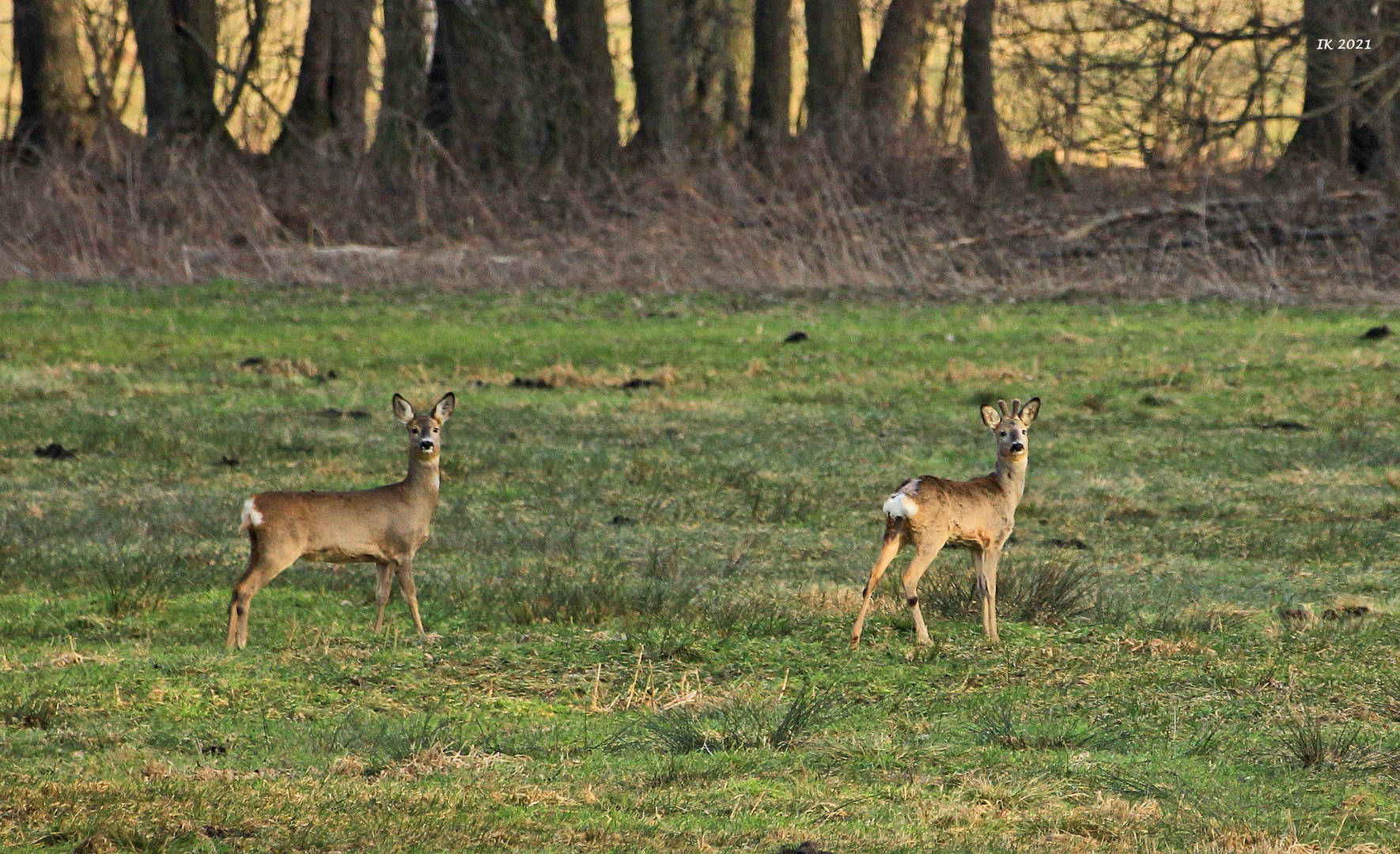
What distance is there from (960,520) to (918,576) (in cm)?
35

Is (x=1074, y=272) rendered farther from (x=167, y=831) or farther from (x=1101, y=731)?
(x=167, y=831)

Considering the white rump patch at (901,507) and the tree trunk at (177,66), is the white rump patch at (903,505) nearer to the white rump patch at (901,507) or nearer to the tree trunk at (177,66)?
the white rump patch at (901,507)

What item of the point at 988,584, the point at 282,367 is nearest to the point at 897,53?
the point at 282,367

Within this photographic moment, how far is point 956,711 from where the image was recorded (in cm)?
740

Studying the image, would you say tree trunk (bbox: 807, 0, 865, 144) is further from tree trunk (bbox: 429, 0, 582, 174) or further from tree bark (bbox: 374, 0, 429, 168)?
tree bark (bbox: 374, 0, 429, 168)

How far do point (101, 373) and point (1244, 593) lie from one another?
40.1ft

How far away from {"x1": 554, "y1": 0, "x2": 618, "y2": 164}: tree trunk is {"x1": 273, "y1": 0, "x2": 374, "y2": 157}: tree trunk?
3.67 m

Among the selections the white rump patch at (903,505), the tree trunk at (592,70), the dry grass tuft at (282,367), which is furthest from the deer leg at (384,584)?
the tree trunk at (592,70)

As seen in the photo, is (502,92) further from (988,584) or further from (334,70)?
(988,584)

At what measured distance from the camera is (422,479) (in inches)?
354

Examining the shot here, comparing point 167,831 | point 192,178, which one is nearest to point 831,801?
point 167,831

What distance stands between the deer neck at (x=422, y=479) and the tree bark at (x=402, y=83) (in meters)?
23.5

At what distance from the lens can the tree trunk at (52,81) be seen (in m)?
32.9

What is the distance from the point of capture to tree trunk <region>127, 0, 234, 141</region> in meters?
33.5
